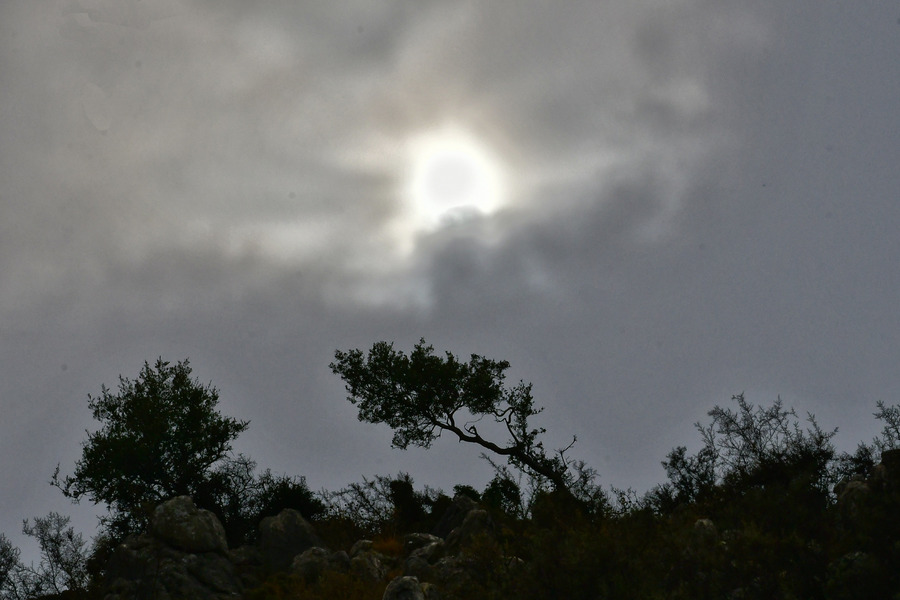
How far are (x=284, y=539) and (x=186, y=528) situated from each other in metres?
4.68

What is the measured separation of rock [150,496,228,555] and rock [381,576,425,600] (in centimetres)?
1461

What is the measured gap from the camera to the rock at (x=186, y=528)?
32.5 m

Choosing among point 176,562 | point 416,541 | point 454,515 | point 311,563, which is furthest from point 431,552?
point 176,562

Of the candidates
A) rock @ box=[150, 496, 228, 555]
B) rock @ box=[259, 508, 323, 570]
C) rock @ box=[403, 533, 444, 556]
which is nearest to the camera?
rock @ box=[150, 496, 228, 555]

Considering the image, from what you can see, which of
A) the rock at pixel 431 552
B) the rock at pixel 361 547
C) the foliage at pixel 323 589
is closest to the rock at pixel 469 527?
the rock at pixel 431 552

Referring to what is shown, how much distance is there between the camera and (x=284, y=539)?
35500mm

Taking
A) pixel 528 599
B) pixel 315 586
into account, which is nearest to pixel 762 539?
pixel 528 599

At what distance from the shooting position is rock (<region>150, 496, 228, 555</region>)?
32531mm

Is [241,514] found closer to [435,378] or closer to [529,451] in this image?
[435,378]

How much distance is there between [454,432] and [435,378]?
367 centimetres

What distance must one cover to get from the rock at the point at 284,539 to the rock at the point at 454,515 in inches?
228

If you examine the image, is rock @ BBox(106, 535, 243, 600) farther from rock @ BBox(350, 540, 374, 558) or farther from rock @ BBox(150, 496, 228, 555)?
rock @ BBox(350, 540, 374, 558)

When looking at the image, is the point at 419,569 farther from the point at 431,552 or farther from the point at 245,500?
the point at 245,500

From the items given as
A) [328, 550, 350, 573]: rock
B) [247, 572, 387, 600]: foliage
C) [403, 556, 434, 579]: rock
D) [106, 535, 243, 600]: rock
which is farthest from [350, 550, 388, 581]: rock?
[106, 535, 243, 600]: rock
